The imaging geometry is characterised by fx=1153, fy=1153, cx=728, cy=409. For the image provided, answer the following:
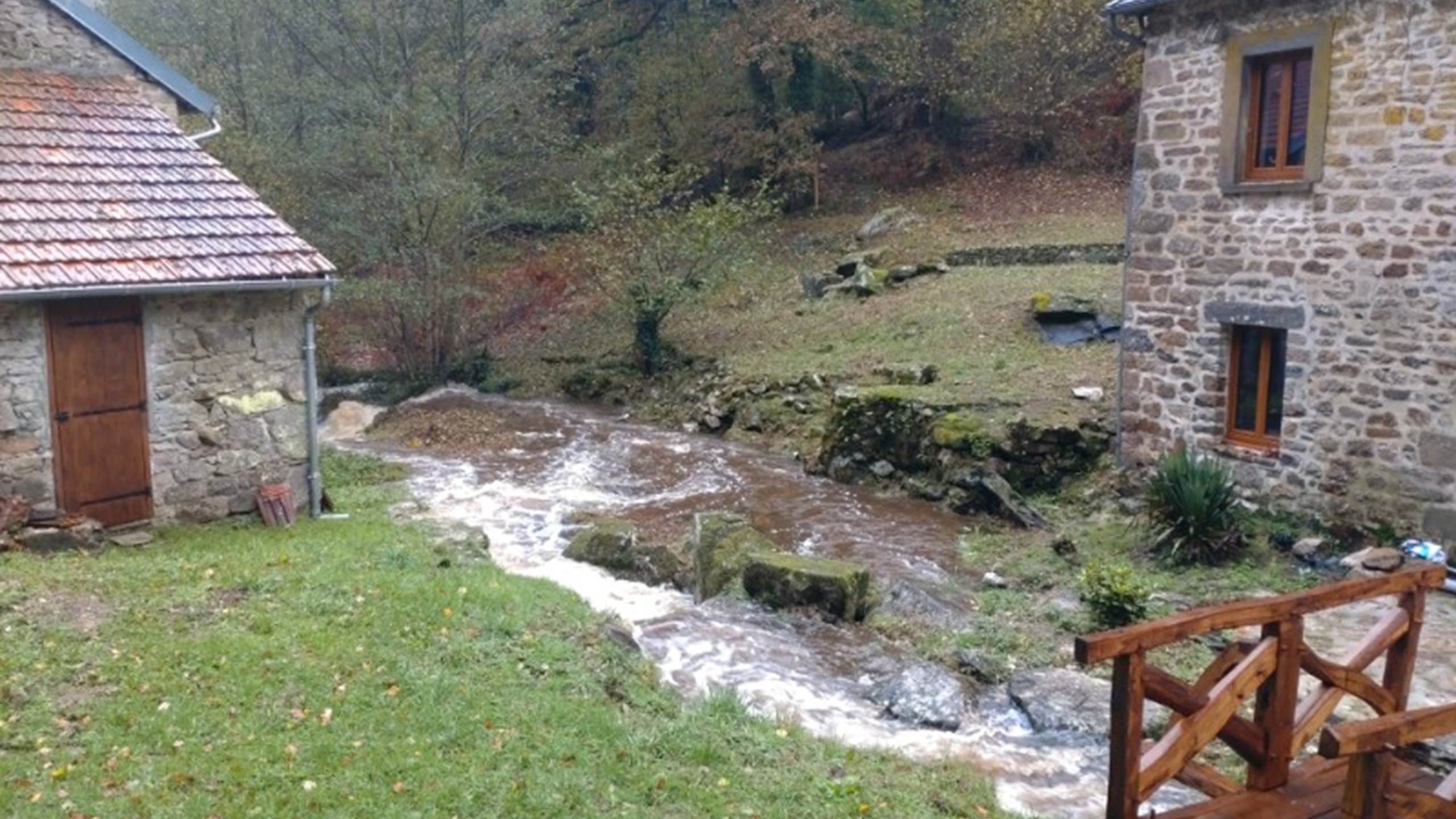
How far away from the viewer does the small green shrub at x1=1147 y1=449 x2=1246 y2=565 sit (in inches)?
439

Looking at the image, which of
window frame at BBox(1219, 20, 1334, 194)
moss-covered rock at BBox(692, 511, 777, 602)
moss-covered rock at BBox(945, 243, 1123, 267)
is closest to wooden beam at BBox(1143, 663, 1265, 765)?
moss-covered rock at BBox(692, 511, 777, 602)

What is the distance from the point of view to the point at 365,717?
657 centimetres

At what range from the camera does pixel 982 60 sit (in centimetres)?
2875

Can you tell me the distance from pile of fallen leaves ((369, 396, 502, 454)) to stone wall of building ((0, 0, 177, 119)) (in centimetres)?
725

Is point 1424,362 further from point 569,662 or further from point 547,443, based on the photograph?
point 547,443

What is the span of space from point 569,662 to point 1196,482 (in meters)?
6.75

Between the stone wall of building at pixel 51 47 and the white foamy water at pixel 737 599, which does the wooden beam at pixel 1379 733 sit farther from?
the stone wall of building at pixel 51 47

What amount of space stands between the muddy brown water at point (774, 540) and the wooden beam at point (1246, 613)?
6.47 ft

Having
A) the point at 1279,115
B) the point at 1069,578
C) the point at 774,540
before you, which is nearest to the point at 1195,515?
the point at 1069,578

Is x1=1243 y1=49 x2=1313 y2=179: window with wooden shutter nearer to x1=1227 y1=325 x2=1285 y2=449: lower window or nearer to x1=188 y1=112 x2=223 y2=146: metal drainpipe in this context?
x1=1227 y1=325 x2=1285 y2=449: lower window

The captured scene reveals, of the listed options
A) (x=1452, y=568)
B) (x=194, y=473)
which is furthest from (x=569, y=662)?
(x=1452, y=568)

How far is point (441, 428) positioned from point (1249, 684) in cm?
1638

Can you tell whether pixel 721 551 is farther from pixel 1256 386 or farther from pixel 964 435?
pixel 1256 386

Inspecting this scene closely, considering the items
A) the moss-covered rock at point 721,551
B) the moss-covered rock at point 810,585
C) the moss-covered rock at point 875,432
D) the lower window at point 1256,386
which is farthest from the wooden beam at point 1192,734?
the moss-covered rock at point 875,432
